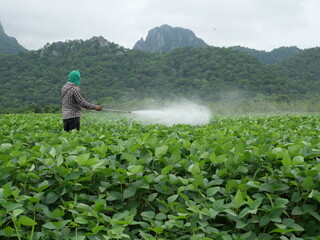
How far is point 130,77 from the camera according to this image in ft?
202

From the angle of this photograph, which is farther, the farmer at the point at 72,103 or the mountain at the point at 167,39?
the mountain at the point at 167,39

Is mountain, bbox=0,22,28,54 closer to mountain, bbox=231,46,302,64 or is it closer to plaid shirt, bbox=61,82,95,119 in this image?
mountain, bbox=231,46,302,64

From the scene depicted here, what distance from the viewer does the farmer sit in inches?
272

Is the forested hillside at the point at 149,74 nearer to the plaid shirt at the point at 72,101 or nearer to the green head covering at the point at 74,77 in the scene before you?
the green head covering at the point at 74,77

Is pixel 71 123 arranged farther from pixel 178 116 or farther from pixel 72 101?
pixel 178 116

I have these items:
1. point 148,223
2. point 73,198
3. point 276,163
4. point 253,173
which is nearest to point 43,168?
point 73,198

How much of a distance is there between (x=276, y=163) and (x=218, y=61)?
66245mm

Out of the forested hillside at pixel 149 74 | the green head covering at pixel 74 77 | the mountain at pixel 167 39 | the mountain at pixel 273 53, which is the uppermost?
the mountain at pixel 167 39

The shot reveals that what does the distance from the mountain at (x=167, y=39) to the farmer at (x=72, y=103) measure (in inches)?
4923

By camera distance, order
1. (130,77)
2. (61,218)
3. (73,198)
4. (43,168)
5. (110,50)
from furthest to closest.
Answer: (110,50) < (130,77) < (43,168) < (73,198) < (61,218)

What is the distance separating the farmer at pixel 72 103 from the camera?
6902 millimetres

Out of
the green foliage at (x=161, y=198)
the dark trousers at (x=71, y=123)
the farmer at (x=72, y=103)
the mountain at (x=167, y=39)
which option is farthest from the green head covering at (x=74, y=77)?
the mountain at (x=167, y=39)

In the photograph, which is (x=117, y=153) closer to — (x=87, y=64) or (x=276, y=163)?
(x=276, y=163)

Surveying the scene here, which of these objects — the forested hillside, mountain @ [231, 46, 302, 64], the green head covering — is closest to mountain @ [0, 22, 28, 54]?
the forested hillside
